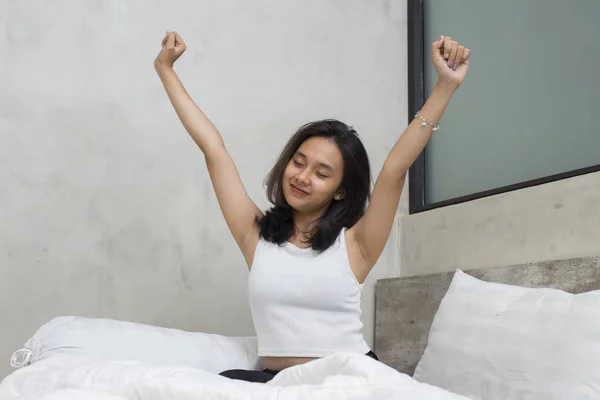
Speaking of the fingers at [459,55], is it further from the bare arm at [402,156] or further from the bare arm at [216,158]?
the bare arm at [216,158]

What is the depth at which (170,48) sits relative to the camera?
1771 mm

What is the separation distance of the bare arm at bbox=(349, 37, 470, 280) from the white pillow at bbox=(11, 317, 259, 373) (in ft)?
1.33

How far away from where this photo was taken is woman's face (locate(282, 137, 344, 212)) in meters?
1.71

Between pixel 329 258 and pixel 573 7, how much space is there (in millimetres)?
1022

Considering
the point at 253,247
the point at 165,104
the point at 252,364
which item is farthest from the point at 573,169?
the point at 165,104

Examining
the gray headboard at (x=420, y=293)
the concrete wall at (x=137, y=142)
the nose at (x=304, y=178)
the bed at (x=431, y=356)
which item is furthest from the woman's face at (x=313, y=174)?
the concrete wall at (x=137, y=142)

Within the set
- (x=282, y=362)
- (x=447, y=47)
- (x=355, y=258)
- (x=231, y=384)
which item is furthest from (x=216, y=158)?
(x=231, y=384)

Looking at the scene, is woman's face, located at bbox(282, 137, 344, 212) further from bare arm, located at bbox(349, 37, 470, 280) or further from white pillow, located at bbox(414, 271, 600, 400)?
white pillow, located at bbox(414, 271, 600, 400)

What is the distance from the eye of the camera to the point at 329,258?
167 cm

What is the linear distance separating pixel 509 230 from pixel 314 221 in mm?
646

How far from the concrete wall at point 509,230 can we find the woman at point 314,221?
506mm

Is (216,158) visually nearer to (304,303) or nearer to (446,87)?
(304,303)

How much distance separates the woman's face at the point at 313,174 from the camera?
1708 millimetres

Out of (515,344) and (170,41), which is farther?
(170,41)
